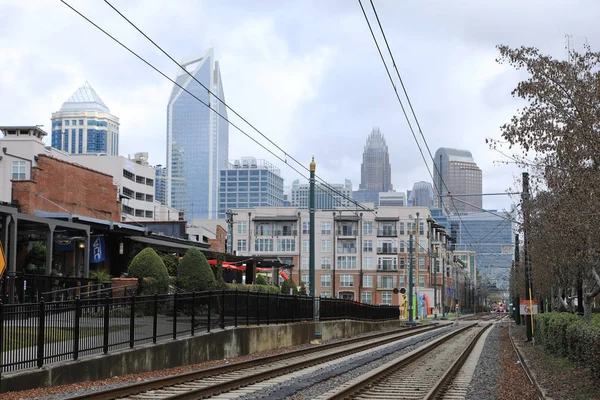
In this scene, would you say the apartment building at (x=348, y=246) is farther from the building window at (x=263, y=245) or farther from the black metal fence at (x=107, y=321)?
the black metal fence at (x=107, y=321)

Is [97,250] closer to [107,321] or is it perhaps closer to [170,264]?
[170,264]

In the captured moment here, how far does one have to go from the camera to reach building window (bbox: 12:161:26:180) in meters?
78.6

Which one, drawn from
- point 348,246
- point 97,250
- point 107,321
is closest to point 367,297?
point 348,246

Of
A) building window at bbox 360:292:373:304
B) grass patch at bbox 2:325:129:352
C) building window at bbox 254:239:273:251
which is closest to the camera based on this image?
grass patch at bbox 2:325:129:352

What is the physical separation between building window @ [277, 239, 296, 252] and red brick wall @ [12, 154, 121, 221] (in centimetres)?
6120

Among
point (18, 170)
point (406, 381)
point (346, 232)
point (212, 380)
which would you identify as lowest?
point (406, 381)

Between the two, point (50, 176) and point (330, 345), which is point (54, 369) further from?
point (50, 176)

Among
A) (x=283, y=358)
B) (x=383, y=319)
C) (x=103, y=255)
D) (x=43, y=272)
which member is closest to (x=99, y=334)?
(x=283, y=358)

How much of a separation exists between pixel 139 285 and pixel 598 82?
70.0ft

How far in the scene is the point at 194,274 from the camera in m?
39.1

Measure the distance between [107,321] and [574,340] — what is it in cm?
1165

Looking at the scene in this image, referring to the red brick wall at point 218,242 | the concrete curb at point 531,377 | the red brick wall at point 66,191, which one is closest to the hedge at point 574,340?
the concrete curb at point 531,377

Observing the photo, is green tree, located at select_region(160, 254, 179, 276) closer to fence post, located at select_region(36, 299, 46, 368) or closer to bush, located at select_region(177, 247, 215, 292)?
bush, located at select_region(177, 247, 215, 292)

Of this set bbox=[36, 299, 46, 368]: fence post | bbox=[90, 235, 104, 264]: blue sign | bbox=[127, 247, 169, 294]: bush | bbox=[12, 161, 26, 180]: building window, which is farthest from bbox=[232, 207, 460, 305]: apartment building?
bbox=[36, 299, 46, 368]: fence post
